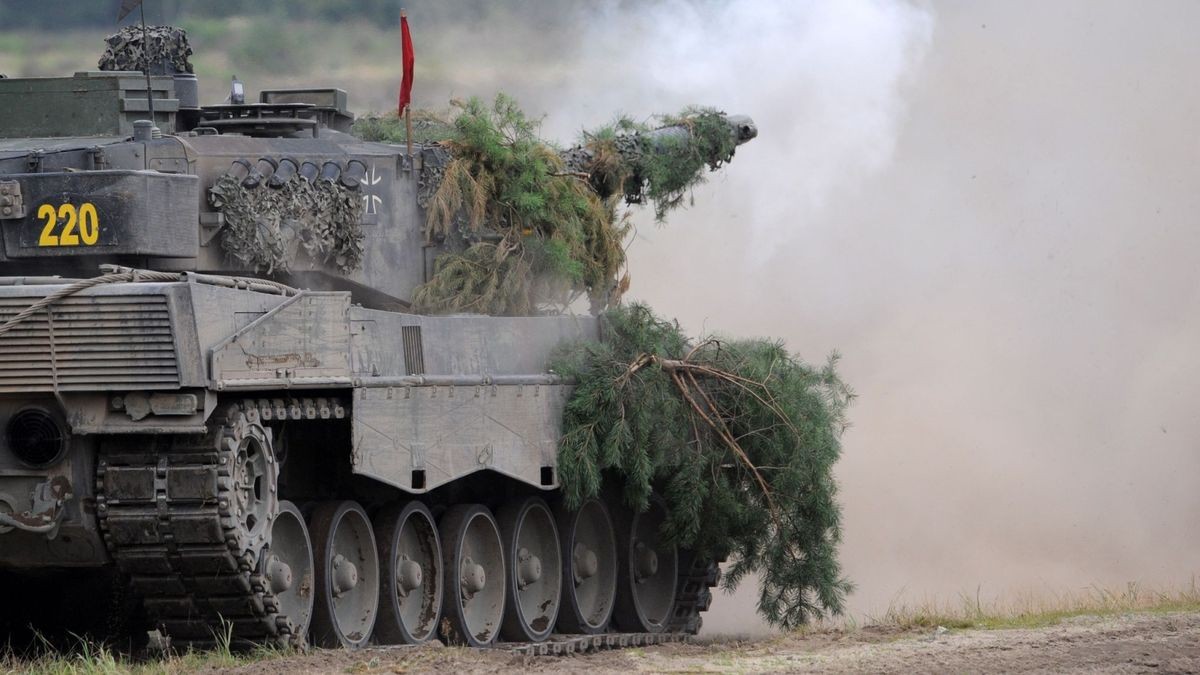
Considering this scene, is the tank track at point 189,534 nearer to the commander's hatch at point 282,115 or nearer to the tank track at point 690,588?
the commander's hatch at point 282,115

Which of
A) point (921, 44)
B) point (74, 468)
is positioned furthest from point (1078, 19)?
point (74, 468)

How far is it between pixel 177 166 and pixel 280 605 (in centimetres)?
256

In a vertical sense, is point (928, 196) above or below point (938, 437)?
above

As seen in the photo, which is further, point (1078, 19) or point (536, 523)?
point (1078, 19)

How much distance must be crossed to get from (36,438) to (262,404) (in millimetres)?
1157

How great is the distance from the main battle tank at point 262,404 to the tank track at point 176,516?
0.01 m

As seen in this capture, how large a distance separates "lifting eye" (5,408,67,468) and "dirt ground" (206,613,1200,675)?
1438 millimetres

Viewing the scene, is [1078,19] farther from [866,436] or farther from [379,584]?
[379,584]

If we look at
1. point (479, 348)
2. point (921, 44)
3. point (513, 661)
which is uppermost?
point (921, 44)

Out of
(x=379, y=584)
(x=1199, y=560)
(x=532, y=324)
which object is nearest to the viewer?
(x=379, y=584)

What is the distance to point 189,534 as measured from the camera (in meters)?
10.3

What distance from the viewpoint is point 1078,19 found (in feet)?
78.2

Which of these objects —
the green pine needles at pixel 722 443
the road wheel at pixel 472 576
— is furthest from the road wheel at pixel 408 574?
the green pine needles at pixel 722 443

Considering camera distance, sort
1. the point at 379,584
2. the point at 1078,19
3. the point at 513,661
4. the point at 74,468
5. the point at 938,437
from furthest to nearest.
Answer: the point at 1078,19
the point at 938,437
the point at 379,584
the point at 513,661
the point at 74,468
